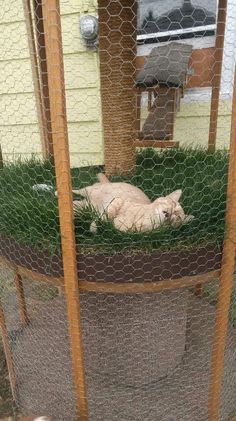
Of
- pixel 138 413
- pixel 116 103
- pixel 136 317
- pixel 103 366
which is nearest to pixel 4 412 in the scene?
pixel 103 366

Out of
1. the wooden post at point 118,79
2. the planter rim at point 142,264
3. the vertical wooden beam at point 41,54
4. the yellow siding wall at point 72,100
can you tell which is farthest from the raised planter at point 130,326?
the yellow siding wall at point 72,100

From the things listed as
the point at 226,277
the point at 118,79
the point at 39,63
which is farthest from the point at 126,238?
the point at 39,63

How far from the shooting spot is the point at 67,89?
2.93 metres

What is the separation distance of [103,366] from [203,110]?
174cm

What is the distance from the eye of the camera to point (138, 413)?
1392 millimetres

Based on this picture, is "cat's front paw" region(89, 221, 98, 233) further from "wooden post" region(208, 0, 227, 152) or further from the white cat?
"wooden post" region(208, 0, 227, 152)

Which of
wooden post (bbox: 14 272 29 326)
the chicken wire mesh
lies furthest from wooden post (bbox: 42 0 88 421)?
wooden post (bbox: 14 272 29 326)

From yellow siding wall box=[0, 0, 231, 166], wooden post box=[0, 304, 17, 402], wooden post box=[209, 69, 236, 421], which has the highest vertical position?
yellow siding wall box=[0, 0, 231, 166]

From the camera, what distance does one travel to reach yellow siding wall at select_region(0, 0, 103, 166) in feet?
8.87

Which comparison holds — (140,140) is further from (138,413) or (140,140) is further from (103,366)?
(138,413)

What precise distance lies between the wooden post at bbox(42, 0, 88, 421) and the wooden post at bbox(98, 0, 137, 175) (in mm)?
700

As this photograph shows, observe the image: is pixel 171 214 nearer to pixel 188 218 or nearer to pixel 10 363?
pixel 188 218

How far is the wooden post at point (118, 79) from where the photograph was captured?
1445 millimetres

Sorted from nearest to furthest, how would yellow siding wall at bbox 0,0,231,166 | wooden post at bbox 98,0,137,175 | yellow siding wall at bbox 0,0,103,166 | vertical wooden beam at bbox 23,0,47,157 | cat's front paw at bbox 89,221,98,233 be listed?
cat's front paw at bbox 89,221,98,233, wooden post at bbox 98,0,137,175, vertical wooden beam at bbox 23,0,47,157, yellow siding wall at bbox 0,0,231,166, yellow siding wall at bbox 0,0,103,166
